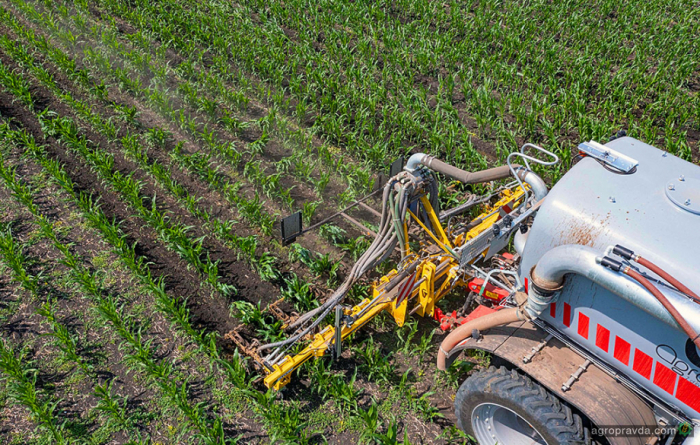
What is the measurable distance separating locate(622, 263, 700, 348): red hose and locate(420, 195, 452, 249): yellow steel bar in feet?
7.78

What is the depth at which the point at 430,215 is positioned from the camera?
548cm

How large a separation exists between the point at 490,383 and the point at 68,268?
553 centimetres

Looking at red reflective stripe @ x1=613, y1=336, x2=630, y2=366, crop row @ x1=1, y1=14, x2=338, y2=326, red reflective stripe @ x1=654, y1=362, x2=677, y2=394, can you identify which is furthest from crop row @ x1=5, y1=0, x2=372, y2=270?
red reflective stripe @ x1=654, y1=362, x2=677, y2=394

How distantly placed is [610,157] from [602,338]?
52.2 inches

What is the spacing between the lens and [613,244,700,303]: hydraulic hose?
3082mm

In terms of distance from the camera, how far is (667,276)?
3.12m

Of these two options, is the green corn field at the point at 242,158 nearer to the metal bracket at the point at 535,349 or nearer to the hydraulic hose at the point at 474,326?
the hydraulic hose at the point at 474,326

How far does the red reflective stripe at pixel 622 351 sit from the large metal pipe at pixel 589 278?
466 millimetres

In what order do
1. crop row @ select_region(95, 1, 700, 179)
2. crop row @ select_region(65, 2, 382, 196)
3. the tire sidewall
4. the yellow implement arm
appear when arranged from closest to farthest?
the tire sidewall < the yellow implement arm < crop row @ select_region(65, 2, 382, 196) < crop row @ select_region(95, 1, 700, 179)

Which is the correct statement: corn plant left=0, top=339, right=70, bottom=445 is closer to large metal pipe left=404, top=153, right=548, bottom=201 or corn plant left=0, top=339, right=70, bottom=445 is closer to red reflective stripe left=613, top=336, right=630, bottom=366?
large metal pipe left=404, top=153, right=548, bottom=201

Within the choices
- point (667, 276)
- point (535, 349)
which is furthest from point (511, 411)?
point (667, 276)

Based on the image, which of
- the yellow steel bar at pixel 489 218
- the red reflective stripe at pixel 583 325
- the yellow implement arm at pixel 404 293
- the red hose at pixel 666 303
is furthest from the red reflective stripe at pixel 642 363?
the yellow steel bar at pixel 489 218

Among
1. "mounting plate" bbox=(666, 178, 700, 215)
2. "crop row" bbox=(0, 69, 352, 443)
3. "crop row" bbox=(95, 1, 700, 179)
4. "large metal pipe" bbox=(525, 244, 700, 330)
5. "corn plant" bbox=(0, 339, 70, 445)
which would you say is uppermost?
"mounting plate" bbox=(666, 178, 700, 215)

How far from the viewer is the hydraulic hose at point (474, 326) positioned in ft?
14.0
